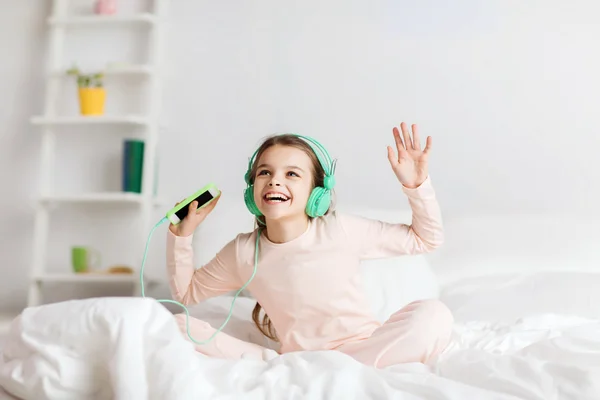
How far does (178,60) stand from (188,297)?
130 cm

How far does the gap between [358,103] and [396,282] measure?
2.46 ft

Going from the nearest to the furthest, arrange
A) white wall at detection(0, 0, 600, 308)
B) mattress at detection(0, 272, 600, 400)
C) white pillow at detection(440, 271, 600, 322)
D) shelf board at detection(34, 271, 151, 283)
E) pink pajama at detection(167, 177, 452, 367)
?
mattress at detection(0, 272, 600, 400), pink pajama at detection(167, 177, 452, 367), white pillow at detection(440, 271, 600, 322), white wall at detection(0, 0, 600, 308), shelf board at detection(34, 271, 151, 283)

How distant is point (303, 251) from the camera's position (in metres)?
1.48

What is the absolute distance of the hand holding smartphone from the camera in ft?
4.94

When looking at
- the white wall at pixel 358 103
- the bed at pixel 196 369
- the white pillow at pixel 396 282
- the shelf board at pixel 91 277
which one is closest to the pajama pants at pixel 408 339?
the bed at pixel 196 369

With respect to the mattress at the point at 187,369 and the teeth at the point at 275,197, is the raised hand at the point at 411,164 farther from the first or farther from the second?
the mattress at the point at 187,369

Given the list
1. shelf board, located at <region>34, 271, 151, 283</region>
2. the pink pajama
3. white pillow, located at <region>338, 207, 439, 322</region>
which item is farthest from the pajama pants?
shelf board, located at <region>34, 271, 151, 283</region>

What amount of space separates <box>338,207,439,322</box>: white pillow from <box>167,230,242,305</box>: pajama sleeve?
460 millimetres

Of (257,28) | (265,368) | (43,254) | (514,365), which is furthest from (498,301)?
(43,254)

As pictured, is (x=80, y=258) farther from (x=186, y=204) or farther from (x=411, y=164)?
(x=411, y=164)

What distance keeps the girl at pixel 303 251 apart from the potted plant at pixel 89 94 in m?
1.17

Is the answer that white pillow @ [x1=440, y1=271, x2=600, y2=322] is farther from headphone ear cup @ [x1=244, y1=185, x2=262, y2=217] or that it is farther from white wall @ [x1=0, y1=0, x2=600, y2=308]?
headphone ear cup @ [x1=244, y1=185, x2=262, y2=217]

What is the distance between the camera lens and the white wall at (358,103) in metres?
2.35

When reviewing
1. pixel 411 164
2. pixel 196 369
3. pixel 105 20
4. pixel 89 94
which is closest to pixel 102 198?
pixel 89 94
